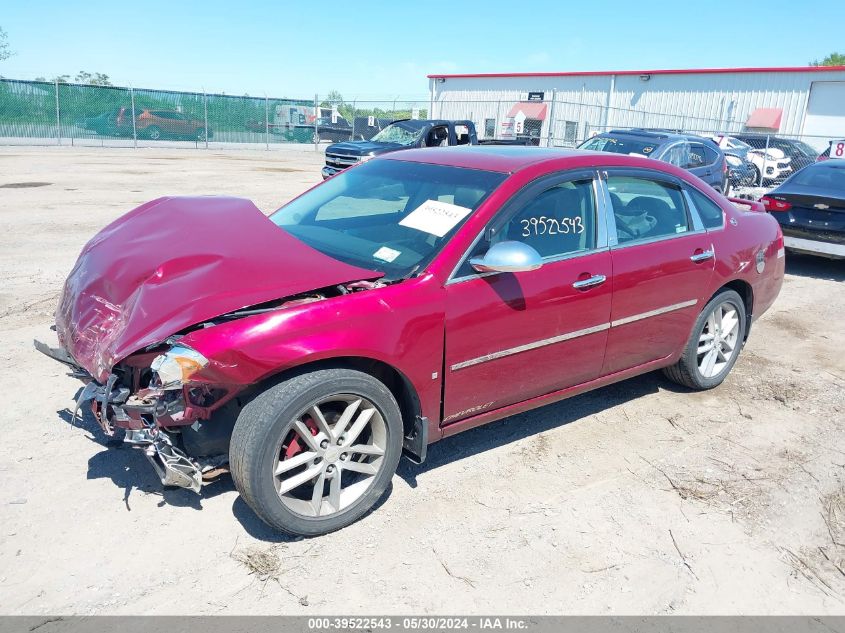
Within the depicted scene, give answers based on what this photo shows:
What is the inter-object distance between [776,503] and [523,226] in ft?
6.68

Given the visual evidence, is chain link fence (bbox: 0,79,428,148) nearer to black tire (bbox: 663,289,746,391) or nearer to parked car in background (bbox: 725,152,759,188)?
parked car in background (bbox: 725,152,759,188)

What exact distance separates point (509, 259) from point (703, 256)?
1.97 metres

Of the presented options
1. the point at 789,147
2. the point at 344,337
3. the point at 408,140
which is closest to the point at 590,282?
the point at 344,337

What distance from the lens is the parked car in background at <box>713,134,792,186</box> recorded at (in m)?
20.3

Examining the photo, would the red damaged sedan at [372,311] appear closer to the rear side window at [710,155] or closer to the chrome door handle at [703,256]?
the chrome door handle at [703,256]

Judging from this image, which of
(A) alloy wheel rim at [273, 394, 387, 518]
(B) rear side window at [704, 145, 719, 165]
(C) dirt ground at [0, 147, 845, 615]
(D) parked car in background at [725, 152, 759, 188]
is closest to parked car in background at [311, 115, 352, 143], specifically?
(D) parked car in background at [725, 152, 759, 188]

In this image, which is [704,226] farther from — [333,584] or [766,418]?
[333,584]

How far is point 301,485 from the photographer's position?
339cm

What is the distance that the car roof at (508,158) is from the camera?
4.14 m

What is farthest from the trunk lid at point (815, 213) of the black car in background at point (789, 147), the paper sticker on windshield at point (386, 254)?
the black car in background at point (789, 147)

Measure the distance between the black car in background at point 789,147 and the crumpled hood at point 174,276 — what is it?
2244 cm

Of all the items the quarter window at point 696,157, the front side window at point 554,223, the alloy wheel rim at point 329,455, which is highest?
the quarter window at point 696,157

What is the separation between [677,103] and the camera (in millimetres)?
35812

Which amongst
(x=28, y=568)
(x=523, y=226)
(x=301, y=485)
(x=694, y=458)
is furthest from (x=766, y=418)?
(x=28, y=568)
